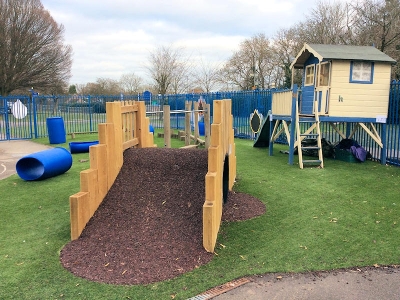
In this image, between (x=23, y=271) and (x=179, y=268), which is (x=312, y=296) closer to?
(x=179, y=268)

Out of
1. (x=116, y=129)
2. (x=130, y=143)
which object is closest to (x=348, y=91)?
(x=130, y=143)

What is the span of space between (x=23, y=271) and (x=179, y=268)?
5.50ft

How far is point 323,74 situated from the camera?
10.1 m

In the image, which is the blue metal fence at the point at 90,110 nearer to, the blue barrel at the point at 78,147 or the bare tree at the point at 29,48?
the blue barrel at the point at 78,147

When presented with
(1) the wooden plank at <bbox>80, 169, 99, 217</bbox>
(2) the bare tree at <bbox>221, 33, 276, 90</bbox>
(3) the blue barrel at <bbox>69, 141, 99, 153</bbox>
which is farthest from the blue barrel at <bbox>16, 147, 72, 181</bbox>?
(2) the bare tree at <bbox>221, 33, 276, 90</bbox>

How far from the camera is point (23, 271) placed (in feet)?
12.4

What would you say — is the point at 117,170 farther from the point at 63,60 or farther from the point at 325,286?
the point at 63,60

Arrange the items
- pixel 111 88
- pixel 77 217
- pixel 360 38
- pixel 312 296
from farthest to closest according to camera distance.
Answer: pixel 111 88 < pixel 360 38 < pixel 77 217 < pixel 312 296

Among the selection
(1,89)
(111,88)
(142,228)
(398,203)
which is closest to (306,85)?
(398,203)

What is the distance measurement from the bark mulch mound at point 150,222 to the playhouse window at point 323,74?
5337 millimetres

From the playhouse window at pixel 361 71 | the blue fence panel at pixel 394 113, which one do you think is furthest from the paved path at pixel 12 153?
the blue fence panel at pixel 394 113

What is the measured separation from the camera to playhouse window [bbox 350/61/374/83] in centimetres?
970

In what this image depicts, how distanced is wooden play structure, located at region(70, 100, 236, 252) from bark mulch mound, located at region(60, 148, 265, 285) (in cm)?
15

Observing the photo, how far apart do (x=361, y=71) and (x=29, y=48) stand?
35.1m
